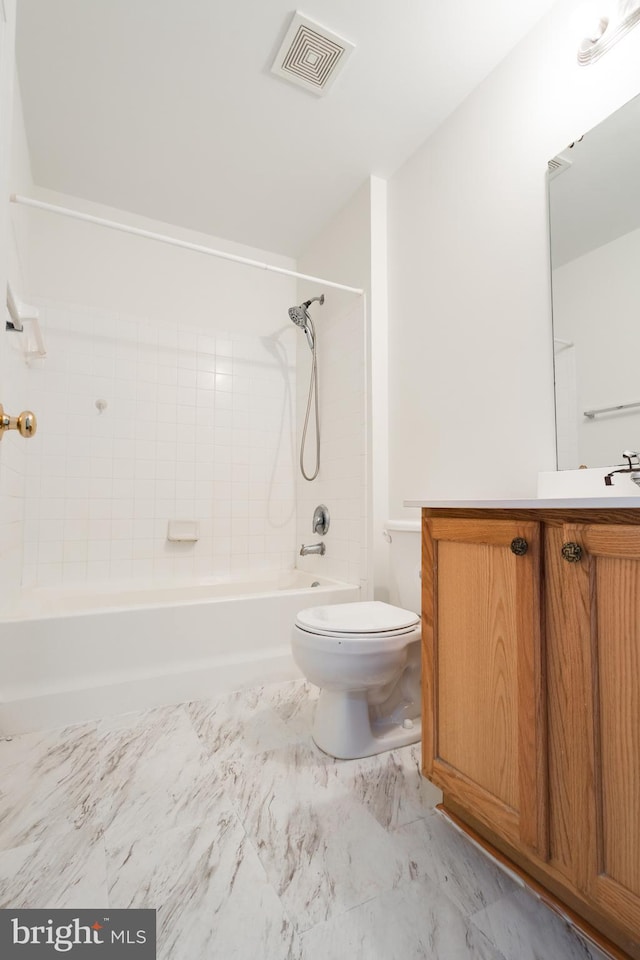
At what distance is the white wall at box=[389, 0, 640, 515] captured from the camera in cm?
148

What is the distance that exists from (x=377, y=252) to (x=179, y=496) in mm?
1700

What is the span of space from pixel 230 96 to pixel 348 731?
2.44 meters

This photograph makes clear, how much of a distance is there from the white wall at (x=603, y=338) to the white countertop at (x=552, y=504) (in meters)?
0.55

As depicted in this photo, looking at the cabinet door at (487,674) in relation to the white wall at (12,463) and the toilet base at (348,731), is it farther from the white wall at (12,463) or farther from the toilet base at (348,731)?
the white wall at (12,463)

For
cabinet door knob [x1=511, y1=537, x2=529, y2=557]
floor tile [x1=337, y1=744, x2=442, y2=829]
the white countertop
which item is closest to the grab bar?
the white countertop

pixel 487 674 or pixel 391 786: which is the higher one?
pixel 487 674

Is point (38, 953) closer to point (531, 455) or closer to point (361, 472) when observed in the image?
point (531, 455)

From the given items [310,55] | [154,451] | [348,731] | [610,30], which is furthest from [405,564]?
[310,55]

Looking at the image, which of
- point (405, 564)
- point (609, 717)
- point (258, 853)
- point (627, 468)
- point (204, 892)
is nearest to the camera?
point (609, 717)

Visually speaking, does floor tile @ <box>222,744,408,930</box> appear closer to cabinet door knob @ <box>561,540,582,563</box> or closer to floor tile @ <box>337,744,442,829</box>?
floor tile @ <box>337,744,442,829</box>

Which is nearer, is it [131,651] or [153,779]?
[153,779]

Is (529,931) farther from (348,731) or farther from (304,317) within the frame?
(304,317)

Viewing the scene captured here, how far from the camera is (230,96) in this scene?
186 centimetres

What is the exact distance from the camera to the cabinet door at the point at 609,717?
687mm
